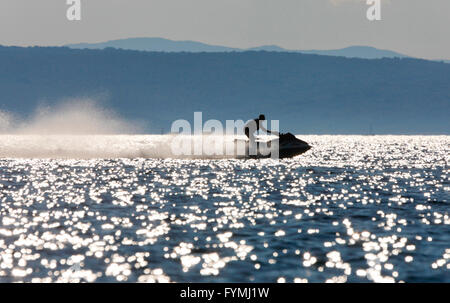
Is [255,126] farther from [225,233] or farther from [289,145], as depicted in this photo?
[225,233]

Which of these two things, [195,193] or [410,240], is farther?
[195,193]

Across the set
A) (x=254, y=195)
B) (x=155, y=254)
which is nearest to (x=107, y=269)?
(x=155, y=254)

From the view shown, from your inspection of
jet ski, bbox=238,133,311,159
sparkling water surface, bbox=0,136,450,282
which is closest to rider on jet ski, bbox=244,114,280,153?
jet ski, bbox=238,133,311,159

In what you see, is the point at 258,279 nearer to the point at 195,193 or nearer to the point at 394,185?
the point at 195,193

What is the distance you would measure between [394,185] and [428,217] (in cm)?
1945

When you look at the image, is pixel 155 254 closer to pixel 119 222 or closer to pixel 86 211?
pixel 119 222

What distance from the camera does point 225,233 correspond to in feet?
88.2

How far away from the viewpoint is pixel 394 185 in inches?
1993

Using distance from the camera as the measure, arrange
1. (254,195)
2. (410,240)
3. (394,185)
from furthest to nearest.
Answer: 1. (394,185)
2. (254,195)
3. (410,240)

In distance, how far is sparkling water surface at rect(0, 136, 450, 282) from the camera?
20.3 metres

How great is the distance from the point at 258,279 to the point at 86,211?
57.5ft

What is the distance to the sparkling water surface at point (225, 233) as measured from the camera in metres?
20.3

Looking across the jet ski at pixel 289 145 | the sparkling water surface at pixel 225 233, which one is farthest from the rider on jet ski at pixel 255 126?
the sparkling water surface at pixel 225 233
